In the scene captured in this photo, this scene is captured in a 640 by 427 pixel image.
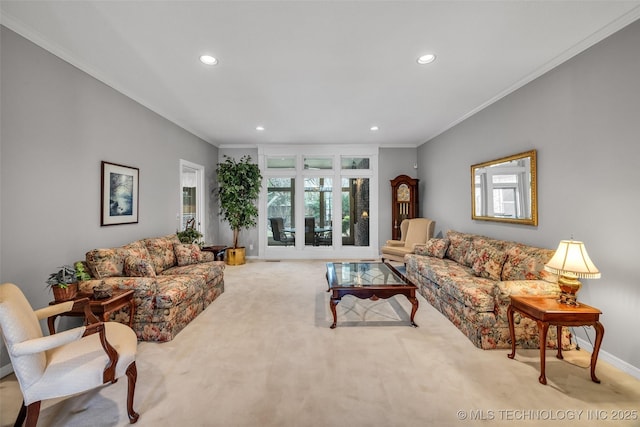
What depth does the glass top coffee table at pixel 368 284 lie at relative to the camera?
9.98 ft

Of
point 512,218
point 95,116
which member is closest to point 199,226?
point 95,116

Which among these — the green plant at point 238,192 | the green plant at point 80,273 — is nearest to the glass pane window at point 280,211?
the green plant at point 238,192

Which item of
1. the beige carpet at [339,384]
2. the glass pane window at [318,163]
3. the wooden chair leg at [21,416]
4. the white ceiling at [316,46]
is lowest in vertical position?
the beige carpet at [339,384]

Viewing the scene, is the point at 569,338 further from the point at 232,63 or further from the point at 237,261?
the point at 237,261

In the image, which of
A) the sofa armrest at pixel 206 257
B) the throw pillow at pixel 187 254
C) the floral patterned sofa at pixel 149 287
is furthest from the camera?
the sofa armrest at pixel 206 257

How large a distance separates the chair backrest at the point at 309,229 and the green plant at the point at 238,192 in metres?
1.26

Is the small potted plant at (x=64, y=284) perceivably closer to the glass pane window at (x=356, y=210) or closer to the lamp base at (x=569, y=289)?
the lamp base at (x=569, y=289)

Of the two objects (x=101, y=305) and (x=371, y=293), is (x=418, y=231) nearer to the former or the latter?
(x=371, y=293)

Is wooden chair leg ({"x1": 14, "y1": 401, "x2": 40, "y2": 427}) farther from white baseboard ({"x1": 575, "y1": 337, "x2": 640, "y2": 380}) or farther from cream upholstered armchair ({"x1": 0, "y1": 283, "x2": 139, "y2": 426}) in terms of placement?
white baseboard ({"x1": 575, "y1": 337, "x2": 640, "y2": 380})

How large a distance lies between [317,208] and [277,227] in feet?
3.58

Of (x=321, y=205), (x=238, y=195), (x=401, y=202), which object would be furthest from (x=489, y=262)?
(x=238, y=195)

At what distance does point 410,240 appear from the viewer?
5.68m

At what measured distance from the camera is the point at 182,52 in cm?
263

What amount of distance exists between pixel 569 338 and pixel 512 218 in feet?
4.77
